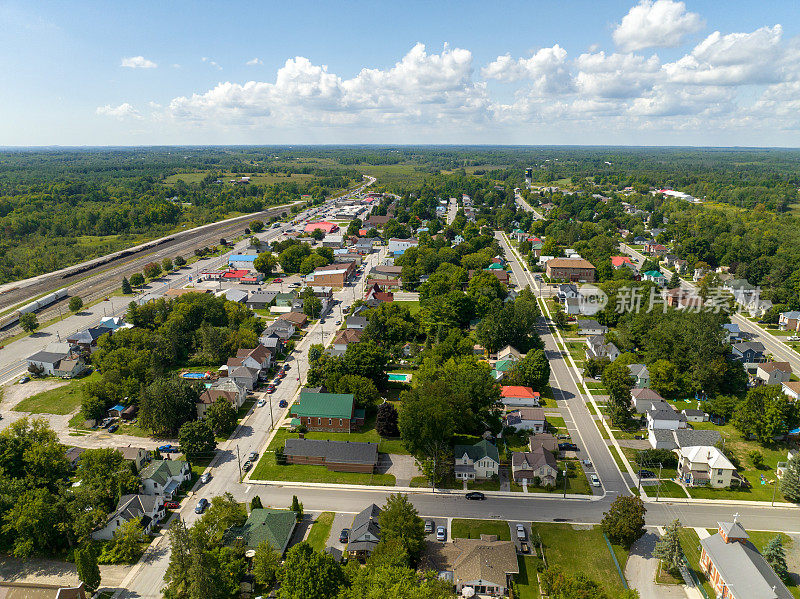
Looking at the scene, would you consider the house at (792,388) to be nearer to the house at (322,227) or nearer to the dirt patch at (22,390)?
the dirt patch at (22,390)

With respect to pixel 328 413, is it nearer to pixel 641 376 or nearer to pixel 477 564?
pixel 477 564

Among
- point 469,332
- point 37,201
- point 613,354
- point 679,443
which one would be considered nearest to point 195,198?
point 37,201

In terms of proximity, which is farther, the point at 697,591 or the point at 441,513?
the point at 441,513

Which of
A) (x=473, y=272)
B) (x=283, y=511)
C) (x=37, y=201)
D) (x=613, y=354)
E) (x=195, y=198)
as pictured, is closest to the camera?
(x=283, y=511)

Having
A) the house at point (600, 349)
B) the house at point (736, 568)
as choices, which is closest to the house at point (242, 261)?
the house at point (600, 349)

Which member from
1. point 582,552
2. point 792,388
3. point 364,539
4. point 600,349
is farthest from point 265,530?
point 792,388

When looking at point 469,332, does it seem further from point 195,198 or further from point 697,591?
point 195,198

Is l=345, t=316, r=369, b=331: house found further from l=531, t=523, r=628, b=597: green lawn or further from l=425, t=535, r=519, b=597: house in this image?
l=425, t=535, r=519, b=597: house
